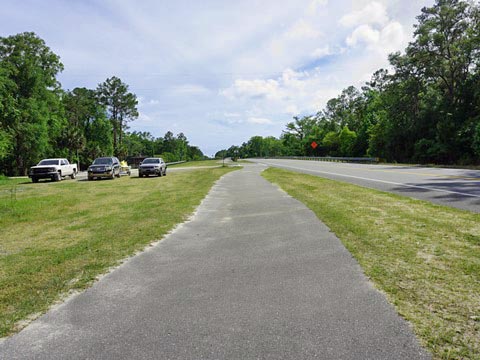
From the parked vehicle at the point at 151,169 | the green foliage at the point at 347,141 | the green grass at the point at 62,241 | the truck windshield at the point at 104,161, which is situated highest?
the green foliage at the point at 347,141

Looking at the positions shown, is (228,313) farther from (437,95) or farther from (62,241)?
(437,95)

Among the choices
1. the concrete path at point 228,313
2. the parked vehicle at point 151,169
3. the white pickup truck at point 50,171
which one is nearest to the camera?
the concrete path at point 228,313

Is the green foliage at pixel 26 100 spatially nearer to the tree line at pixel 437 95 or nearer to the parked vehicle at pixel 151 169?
the parked vehicle at pixel 151 169

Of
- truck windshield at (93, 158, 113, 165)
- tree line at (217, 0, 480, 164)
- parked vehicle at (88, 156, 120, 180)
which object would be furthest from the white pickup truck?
tree line at (217, 0, 480, 164)

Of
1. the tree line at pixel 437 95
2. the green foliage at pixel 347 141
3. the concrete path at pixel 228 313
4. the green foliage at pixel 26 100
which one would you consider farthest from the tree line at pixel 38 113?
the green foliage at pixel 347 141

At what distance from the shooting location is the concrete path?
8.79 ft

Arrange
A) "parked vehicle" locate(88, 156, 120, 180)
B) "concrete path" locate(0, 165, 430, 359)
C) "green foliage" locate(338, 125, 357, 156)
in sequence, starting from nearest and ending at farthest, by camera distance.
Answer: "concrete path" locate(0, 165, 430, 359) → "parked vehicle" locate(88, 156, 120, 180) → "green foliage" locate(338, 125, 357, 156)

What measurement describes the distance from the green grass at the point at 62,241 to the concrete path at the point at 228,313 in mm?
410

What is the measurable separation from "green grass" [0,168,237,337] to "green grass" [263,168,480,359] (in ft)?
13.0

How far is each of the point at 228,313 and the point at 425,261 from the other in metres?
3.10

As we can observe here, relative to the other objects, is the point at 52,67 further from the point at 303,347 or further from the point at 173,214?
the point at 303,347

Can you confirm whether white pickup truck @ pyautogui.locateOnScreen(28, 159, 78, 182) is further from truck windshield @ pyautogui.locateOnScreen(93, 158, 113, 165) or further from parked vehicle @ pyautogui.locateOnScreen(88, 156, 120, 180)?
truck windshield @ pyautogui.locateOnScreen(93, 158, 113, 165)

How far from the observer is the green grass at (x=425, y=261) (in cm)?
281

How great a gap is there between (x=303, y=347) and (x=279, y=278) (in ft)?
5.17
